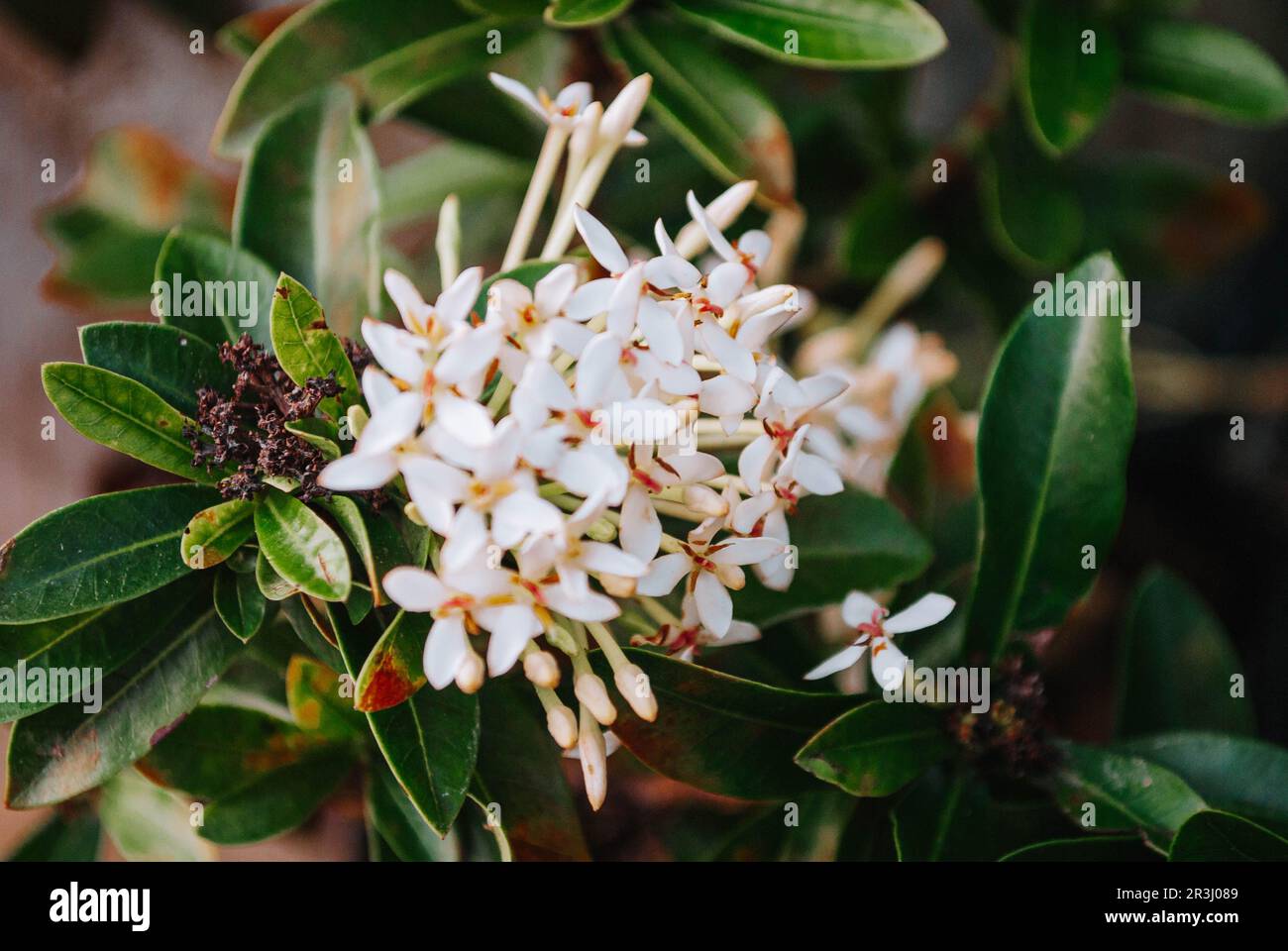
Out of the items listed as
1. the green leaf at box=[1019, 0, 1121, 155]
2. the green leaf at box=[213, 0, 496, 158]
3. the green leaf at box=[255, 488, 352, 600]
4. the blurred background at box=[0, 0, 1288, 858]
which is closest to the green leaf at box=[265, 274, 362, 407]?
the green leaf at box=[255, 488, 352, 600]

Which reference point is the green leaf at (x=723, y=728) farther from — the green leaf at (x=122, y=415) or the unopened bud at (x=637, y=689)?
the green leaf at (x=122, y=415)

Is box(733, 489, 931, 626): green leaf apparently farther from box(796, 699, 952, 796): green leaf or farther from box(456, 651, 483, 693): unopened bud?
box(456, 651, 483, 693): unopened bud

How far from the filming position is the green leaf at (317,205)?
3.94 feet

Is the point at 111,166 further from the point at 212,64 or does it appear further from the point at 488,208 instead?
the point at 488,208

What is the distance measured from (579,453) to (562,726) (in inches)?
10.7

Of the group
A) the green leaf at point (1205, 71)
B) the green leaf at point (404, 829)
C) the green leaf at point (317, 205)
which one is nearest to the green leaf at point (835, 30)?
the green leaf at point (317, 205)

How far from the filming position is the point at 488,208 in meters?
1.95

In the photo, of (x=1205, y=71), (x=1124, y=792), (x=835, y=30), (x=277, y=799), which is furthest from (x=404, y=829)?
(x=1205, y=71)

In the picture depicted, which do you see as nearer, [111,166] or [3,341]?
[111,166]

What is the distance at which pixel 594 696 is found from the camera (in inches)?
36.1

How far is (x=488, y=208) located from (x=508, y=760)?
1177mm

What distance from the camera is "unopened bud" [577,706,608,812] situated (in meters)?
0.94

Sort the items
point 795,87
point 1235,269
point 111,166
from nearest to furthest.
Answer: point 111,166
point 795,87
point 1235,269
